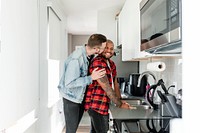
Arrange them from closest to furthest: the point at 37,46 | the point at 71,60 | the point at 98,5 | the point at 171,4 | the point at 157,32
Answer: the point at 171,4
the point at 157,32
the point at 71,60
the point at 37,46
the point at 98,5

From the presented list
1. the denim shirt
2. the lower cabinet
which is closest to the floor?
the denim shirt

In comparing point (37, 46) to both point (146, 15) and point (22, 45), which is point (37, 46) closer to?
point (22, 45)

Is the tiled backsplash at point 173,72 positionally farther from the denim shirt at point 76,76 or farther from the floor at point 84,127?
the floor at point 84,127

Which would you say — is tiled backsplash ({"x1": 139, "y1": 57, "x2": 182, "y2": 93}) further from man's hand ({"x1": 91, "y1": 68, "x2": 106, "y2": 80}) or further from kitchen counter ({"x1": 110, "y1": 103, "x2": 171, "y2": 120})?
man's hand ({"x1": 91, "y1": 68, "x2": 106, "y2": 80})

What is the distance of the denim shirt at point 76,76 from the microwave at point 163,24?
67 cm

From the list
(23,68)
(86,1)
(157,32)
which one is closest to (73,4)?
(86,1)

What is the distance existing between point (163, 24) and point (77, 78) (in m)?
1.13

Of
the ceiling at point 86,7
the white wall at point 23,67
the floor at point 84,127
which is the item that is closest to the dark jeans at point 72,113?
the white wall at point 23,67

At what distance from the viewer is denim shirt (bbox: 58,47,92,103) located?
219cm

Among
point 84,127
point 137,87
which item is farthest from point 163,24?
point 84,127

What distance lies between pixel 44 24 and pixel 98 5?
172 cm

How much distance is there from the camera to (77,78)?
7.18 feet

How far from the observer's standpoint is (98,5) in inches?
170

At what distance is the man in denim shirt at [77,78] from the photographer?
7.05 feet
